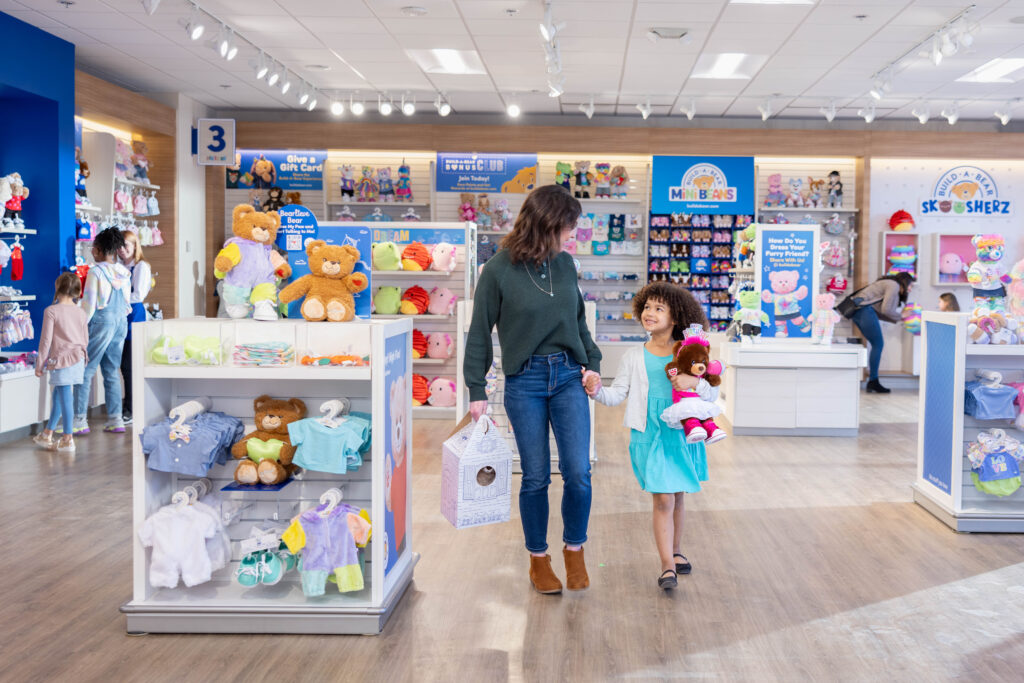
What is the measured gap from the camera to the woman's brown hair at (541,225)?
11.0 feet

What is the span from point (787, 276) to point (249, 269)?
5.35 m

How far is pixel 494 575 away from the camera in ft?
A: 12.7

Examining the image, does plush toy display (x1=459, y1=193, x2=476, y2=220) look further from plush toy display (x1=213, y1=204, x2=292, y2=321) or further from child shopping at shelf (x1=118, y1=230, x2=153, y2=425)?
plush toy display (x1=213, y1=204, x2=292, y2=321)

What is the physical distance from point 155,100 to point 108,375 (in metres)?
3.97

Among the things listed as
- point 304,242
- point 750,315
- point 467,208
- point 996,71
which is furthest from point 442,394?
point 996,71

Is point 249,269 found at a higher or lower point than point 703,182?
lower

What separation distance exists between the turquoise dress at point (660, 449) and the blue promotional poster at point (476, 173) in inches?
314

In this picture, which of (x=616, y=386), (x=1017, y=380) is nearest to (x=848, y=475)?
(x=1017, y=380)

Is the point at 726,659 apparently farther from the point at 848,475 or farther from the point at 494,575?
the point at 848,475

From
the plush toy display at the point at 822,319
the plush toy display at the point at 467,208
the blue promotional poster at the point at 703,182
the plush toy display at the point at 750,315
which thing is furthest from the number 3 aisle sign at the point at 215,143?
the plush toy display at the point at 822,319

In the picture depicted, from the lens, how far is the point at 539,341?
334 cm

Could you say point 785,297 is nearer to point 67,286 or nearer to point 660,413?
point 660,413

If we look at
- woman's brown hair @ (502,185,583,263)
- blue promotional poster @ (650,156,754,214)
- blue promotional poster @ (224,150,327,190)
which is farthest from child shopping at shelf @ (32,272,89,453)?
blue promotional poster @ (650,156,754,214)

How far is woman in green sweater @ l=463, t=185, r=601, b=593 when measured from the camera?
3.36 metres
